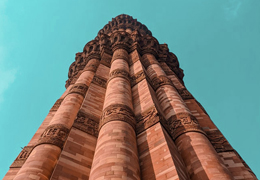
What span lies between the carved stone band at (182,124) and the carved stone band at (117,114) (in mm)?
1434

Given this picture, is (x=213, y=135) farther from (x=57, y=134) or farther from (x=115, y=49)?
(x=115, y=49)

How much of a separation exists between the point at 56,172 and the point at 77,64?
1404 centimetres

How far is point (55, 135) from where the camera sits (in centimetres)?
876

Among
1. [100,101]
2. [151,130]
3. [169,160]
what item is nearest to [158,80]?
[100,101]

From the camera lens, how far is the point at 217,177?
5527 mm

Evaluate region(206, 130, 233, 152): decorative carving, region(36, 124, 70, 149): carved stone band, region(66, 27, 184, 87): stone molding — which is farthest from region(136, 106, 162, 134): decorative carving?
region(66, 27, 184, 87): stone molding

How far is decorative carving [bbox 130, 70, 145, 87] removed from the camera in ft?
38.0

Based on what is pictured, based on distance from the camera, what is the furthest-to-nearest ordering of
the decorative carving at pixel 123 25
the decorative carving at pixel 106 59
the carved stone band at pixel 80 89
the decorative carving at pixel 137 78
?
the decorative carving at pixel 123 25 < the decorative carving at pixel 106 59 < the carved stone band at pixel 80 89 < the decorative carving at pixel 137 78

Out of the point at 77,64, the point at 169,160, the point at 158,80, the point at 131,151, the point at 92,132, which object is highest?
the point at 77,64

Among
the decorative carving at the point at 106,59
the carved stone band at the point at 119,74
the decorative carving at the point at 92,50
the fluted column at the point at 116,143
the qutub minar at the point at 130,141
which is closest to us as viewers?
the fluted column at the point at 116,143

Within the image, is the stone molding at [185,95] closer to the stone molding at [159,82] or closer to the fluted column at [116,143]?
the stone molding at [159,82]

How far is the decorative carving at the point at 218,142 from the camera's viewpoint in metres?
8.10

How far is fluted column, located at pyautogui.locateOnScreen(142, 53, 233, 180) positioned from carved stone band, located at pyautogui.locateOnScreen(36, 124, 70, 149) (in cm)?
405

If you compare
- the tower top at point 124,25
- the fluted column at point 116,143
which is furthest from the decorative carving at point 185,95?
the tower top at point 124,25
